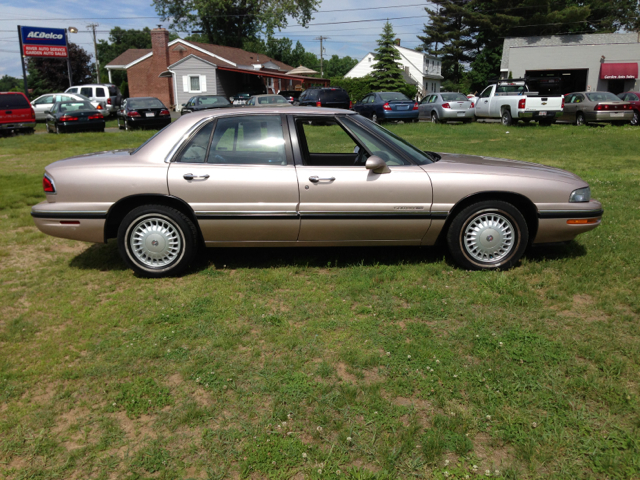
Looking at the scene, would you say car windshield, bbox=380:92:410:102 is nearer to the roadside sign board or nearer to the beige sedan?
the beige sedan

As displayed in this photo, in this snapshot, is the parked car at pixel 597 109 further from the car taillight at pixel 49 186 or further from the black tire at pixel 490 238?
the car taillight at pixel 49 186

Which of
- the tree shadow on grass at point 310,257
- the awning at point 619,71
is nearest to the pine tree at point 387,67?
the awning at point 619,71

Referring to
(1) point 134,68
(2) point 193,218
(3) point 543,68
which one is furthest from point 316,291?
(1) point 134,68

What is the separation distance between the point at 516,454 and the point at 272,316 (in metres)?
2.06

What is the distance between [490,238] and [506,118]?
18243 mm

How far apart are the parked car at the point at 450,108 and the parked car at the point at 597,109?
3.87 meters

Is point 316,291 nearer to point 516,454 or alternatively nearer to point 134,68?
point 516,454

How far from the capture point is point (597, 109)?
2009cm

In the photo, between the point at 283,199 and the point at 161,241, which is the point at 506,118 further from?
the point at 161,241

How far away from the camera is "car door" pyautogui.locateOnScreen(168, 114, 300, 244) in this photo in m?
4.82

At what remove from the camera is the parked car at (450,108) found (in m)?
22.9

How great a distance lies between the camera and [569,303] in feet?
14.2

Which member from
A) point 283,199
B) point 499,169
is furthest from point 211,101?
point 499,169

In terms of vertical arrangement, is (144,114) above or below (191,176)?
above
